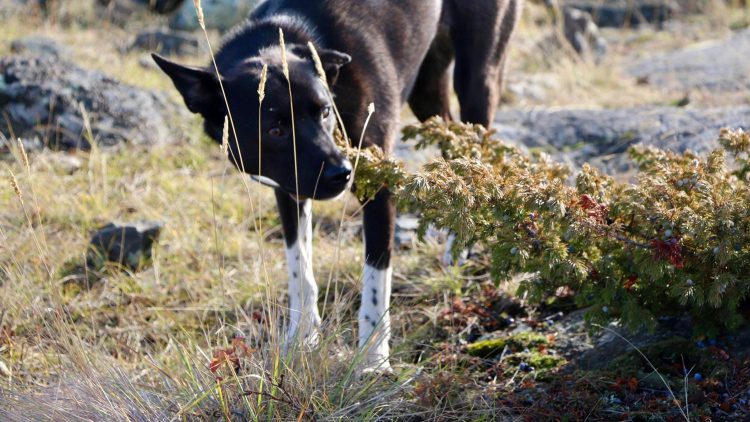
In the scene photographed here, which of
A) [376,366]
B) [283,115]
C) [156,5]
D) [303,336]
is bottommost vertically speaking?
[156,5]

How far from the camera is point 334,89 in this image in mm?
3602

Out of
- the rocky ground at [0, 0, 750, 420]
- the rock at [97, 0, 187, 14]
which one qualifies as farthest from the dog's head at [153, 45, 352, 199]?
the rock at [97, 0, 187, 14]

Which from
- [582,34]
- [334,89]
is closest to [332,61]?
[334,89]

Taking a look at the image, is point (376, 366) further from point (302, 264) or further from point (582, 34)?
point (582, 34)

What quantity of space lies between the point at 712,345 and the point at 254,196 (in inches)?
119

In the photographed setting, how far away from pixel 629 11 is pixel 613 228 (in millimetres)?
8737

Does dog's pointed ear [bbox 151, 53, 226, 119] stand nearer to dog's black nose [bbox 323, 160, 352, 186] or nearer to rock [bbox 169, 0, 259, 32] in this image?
dog's black nose [bbox 323, 160, 352, 186]

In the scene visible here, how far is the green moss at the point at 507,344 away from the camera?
130 inches

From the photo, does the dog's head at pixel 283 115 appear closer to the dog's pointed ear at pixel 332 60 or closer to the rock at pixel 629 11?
the dog's pointed ear at pixel 332 60

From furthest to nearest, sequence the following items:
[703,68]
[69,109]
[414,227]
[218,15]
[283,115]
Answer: [218,15]
[703,68]
[69,109]
[414,227]
[283,115]

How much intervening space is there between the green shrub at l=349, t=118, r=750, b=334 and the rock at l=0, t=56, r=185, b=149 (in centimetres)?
343

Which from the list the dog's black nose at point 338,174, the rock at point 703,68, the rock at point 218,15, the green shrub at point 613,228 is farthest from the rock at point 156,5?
the green shrub at point 613,228

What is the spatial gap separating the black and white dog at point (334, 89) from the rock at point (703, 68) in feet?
9.61

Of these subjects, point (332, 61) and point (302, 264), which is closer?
point (332, 61)
